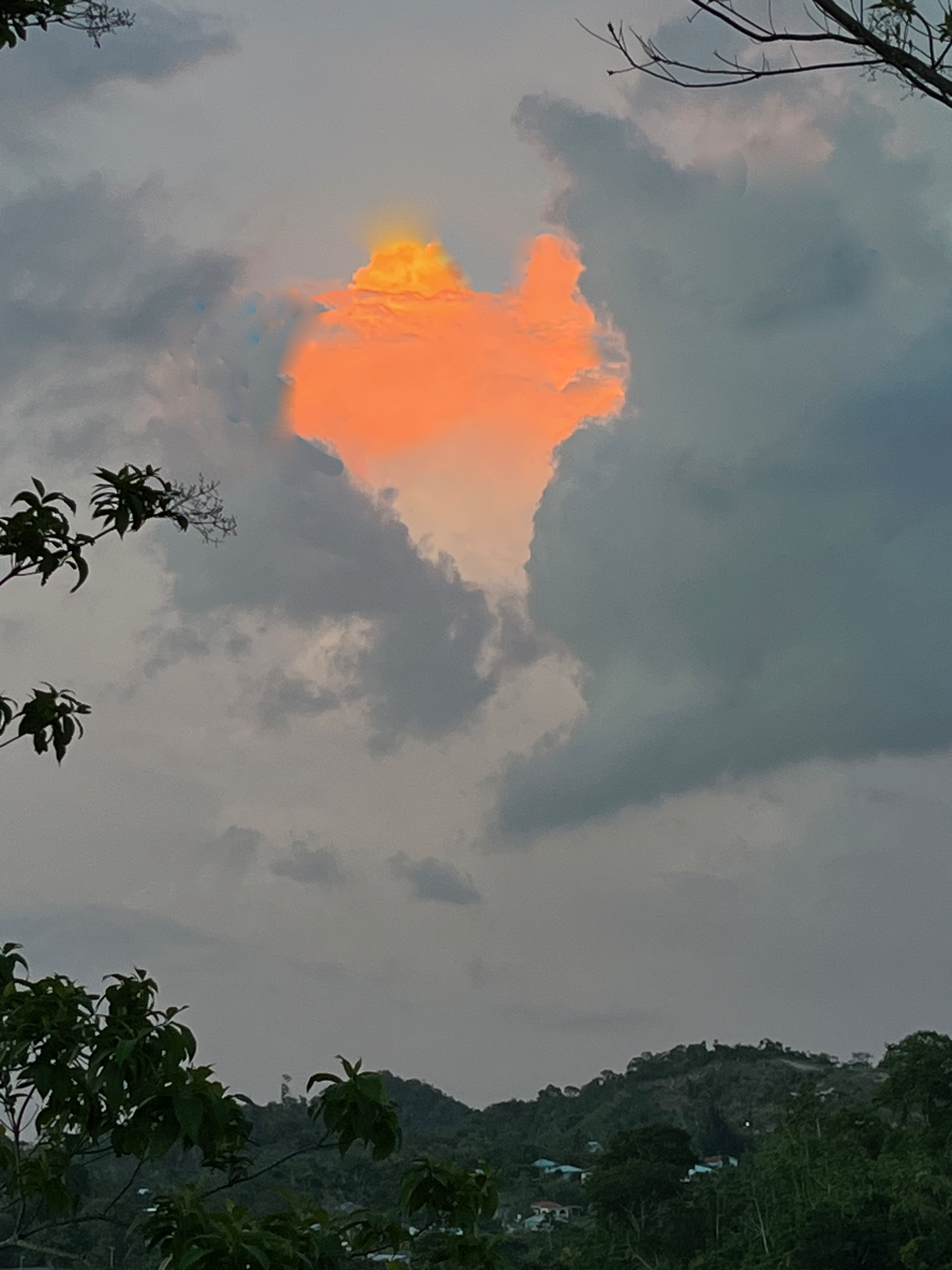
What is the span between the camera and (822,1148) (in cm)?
3133

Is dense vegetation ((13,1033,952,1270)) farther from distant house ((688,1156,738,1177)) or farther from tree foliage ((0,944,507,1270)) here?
tree foliage ((0,944,507,1270))

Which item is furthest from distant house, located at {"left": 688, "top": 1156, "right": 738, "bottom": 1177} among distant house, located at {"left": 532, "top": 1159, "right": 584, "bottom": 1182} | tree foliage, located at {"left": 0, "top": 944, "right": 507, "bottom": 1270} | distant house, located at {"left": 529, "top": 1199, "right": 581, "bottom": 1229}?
tree foliage, located at {"left": 0, "top": 944, "right": 507, "bottom": 1270}

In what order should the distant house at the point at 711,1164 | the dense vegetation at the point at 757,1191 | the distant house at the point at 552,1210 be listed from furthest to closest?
the distant house at the point at 552,1210 < the distant house at the point at 711,1164 < the dense vegetation at the point at 757,1191

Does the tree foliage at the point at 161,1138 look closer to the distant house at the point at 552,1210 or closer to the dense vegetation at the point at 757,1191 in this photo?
the dense vegetation at the point at 757,1191

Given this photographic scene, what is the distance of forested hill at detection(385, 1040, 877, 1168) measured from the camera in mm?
51156

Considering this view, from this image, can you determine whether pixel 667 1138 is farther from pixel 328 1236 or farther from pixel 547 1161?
pixel 328 1236

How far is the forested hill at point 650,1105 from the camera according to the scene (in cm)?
5116

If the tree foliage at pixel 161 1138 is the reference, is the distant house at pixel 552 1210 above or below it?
below

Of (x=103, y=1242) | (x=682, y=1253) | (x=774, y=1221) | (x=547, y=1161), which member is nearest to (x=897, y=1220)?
(x=774, y=1221)

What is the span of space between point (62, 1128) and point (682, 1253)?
3222 cm

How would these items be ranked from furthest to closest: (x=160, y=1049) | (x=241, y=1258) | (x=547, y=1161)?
1. (x=547, y=1161)
2. (x=160, y=1049)
3. (x=241, y=1258)

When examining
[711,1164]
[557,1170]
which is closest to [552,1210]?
[557,1170]

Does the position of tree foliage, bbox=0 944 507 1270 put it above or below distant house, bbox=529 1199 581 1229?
above

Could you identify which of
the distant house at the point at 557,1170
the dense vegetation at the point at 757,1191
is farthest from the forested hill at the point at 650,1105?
the dense vegetation at the point at 757,1191
